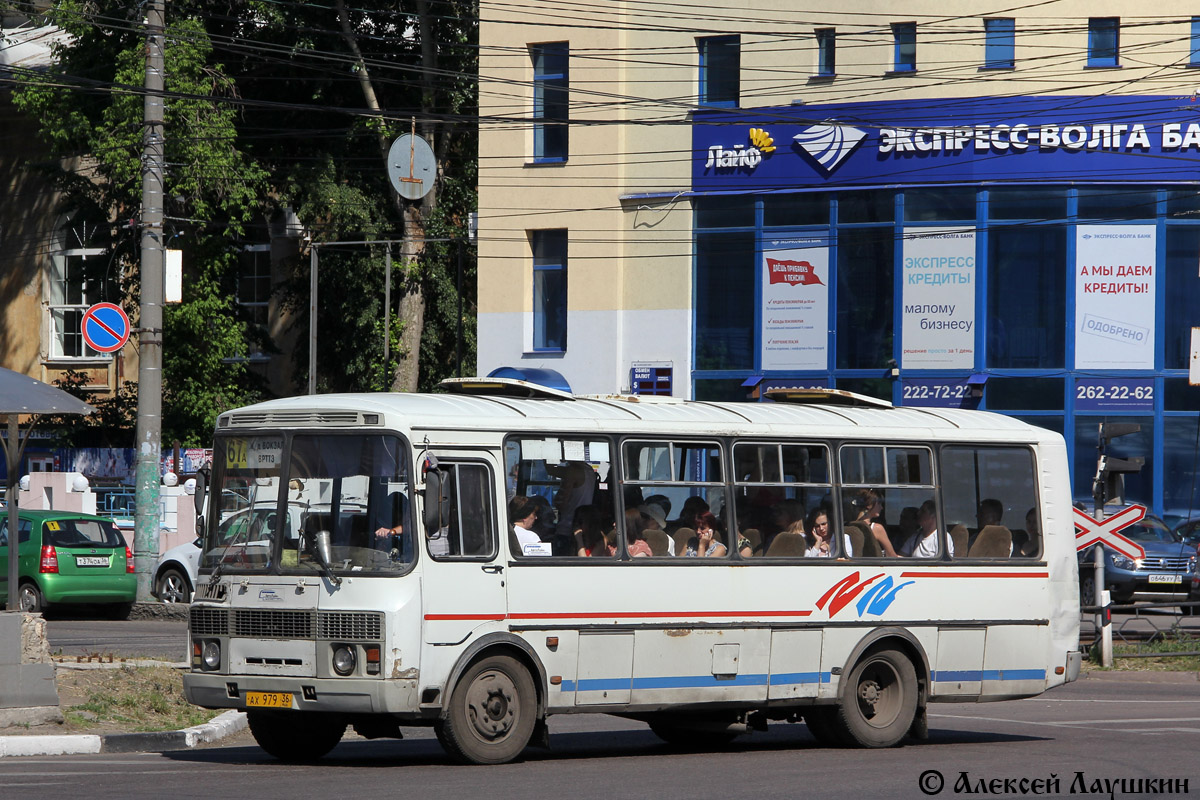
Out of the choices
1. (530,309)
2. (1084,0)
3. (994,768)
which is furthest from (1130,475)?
(994,768)

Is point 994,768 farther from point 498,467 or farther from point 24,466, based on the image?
point 24,466

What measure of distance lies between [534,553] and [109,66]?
3122 centimetres

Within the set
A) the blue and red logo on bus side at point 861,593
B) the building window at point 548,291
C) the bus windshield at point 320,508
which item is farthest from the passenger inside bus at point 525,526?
the building window at point 548,291

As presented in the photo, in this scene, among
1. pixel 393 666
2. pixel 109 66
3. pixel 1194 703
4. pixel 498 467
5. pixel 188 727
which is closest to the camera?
pixel 393 666

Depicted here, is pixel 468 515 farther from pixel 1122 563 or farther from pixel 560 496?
pixel 1122 563

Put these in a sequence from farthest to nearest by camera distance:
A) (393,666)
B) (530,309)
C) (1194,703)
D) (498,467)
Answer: (530,309) → (1194,703) → (498,467) → (393,666)

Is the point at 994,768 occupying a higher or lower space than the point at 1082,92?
lower

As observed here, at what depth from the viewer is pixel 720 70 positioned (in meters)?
34.4

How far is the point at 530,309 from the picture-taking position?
3622 cm

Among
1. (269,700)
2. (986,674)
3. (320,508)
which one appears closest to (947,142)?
(986,674)

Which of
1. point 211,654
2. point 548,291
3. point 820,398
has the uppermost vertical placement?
point 548,291

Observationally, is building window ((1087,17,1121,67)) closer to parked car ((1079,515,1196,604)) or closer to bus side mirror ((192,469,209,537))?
parked car ((1079,515,1196,604))

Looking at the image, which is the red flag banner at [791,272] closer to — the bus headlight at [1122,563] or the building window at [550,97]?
the building window at [550,97]

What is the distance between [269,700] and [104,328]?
1522 cm
